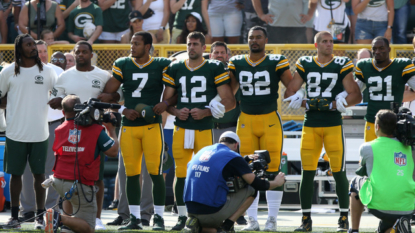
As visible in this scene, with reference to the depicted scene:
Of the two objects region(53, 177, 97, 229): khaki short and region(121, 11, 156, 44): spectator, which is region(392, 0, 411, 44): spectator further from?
region(53, 177, 97, 229): khaki short

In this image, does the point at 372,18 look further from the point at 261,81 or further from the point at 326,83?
the point at 261,81

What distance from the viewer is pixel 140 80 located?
6797 mm

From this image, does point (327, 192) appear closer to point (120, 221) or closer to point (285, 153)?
point (285, 153)

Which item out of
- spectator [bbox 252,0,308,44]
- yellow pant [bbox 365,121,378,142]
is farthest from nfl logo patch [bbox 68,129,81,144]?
spectator [bbox 252,0,308,44]

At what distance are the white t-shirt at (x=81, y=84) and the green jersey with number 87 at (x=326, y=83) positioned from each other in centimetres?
223

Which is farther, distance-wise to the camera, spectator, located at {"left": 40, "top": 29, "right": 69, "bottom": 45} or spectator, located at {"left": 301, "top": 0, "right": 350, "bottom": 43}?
spectator, located at {"left": 301, "top": 0, "right": 350, "bottom": 43}

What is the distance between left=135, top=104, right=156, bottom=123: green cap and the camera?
6570mm

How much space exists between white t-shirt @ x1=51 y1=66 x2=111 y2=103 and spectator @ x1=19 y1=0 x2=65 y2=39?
3817mm

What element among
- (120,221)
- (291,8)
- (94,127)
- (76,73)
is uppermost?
(291,8)

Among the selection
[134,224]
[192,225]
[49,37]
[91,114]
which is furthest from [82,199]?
[49,37]

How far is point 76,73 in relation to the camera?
6902 millimetres

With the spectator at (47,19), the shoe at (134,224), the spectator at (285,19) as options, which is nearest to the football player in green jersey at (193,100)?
the shoe at (134,224)

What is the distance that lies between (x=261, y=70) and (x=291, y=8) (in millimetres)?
4016

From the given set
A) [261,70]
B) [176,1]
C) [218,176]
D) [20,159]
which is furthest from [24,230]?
[176,1]
